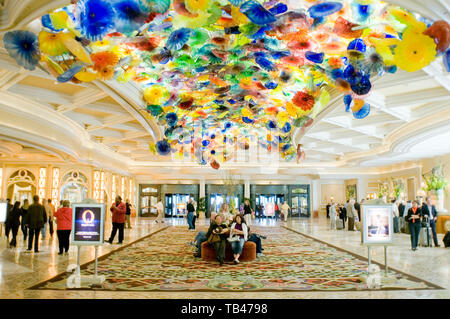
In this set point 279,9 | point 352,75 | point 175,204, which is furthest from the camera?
point 175,204

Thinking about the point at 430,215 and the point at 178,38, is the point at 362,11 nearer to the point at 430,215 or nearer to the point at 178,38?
the point at 178,38

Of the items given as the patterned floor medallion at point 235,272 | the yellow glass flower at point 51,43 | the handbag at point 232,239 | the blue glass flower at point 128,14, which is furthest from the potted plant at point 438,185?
the yellow glass flower at point 51,43

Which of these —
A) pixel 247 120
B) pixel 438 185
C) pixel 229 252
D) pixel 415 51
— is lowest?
pixel 229 252

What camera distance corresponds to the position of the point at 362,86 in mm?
6191

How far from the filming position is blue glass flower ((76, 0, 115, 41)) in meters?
4.21

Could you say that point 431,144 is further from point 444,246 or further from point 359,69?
point 359,69

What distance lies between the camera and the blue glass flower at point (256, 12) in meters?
4.57

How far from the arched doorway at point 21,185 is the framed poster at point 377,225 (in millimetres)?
16657

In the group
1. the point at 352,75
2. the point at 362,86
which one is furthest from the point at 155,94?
the point at 362,86

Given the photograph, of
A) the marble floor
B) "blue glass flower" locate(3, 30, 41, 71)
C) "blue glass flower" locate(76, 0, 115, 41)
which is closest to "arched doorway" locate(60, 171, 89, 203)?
the marble floor

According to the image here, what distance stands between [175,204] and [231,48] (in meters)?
22.8

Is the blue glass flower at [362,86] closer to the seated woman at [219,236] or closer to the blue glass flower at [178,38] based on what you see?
the blue glass flower at [178,38]
